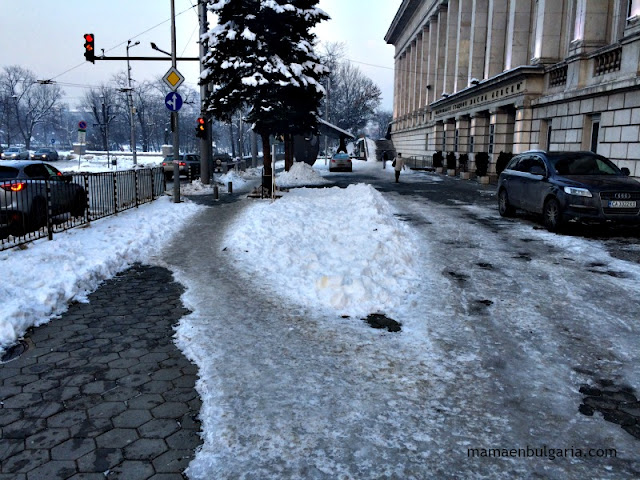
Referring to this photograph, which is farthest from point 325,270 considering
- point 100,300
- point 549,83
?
point 549,83

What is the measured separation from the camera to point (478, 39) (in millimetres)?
35031

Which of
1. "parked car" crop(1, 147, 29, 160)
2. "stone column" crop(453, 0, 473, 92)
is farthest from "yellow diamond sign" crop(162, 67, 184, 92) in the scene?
"parked car" crop(1, 147, 29, 160)

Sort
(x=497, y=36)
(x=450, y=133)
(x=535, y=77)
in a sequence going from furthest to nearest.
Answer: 1. (x=450, y=133)
2. (x=497, y=36)
3. (x=535, y=77)

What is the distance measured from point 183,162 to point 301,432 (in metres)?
30.9

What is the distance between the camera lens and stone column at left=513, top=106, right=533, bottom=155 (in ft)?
82.2

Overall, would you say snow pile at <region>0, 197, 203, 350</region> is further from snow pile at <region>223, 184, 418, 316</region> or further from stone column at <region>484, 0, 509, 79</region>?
stone column at <region>484, 0, 509, 79</region>

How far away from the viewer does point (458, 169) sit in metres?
37.2

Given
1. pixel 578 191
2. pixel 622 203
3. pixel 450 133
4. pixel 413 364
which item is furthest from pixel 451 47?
pixel 413 364

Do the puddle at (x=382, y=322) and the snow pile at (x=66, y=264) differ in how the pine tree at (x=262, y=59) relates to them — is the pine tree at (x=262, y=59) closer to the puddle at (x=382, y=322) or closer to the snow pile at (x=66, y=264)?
the snow pile at (x=66, y=264)

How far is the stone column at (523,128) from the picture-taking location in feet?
82.2

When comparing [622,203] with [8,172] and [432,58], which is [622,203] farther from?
[432,58]

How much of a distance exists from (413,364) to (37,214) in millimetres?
8503

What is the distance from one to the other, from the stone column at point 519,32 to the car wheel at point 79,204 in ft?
79.5

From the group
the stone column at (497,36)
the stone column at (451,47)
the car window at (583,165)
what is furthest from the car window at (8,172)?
the stone column at (451,47)
